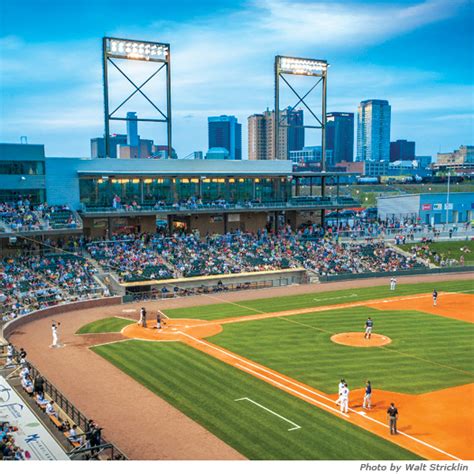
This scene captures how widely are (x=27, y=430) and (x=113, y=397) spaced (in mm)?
→ 4598

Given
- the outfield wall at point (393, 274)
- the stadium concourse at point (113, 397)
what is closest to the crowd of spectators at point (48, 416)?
the stadium concourse at point (113, 397)

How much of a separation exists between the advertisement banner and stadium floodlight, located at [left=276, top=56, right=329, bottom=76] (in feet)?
116

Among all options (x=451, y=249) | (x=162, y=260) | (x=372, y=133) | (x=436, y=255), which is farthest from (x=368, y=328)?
(x=372, y=133)

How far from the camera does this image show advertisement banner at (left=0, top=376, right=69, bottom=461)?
10.0m

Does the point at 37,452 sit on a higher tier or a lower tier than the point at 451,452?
higher

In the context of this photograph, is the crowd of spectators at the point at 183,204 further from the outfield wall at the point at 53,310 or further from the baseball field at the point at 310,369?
the baseball field at the point at 310,369

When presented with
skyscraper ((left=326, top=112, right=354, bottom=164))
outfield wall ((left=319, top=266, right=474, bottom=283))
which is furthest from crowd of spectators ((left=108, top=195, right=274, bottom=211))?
skyscraper ((left=326, top=112, right=354, bottom=164))

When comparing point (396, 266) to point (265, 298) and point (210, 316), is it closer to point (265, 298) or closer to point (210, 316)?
point (265, 298)

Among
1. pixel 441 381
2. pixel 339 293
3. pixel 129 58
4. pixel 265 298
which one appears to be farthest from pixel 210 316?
pixel 129 58

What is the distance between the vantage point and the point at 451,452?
39.3ft

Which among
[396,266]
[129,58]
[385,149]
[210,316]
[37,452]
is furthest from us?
[385,149]

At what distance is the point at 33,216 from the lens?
33.0 m

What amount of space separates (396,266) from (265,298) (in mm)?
12980

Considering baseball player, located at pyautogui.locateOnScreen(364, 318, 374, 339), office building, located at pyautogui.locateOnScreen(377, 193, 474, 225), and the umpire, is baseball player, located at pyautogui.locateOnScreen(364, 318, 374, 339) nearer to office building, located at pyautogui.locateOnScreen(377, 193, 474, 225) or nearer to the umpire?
the umpire
